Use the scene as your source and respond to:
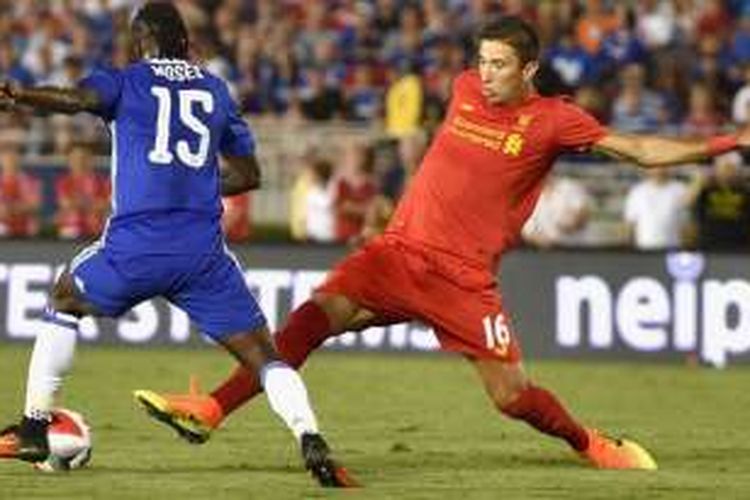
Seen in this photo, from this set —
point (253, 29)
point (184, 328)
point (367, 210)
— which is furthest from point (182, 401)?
point (253, 29)

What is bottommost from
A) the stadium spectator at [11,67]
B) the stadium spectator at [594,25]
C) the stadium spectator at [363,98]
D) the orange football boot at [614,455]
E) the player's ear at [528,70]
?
the stadium spectator at [363,98]

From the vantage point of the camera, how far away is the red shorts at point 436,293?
471 inches

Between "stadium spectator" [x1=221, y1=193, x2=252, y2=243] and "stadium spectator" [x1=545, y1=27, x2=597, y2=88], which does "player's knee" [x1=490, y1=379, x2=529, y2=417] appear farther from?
"stadium spectator" [x1=545, y1=27, x2=597, y2=88]

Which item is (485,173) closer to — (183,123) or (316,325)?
(316,325)

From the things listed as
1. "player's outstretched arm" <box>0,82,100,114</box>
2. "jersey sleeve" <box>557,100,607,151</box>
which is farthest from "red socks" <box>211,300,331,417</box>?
"player's outstretched arm" <box>0,82,100,114</box>

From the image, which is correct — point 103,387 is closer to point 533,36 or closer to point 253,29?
point 533,36

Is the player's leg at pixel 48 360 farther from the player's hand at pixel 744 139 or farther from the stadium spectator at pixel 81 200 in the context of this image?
the stadium spectator at pixel 81 200

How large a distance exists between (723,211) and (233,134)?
32.1ft

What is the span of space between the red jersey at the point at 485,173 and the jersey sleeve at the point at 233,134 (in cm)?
103

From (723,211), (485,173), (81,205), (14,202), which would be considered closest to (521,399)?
(485,173)

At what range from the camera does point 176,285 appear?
1114 centimetres

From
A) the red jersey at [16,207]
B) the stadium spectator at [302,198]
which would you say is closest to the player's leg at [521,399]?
the stadium spectator at [302,198]

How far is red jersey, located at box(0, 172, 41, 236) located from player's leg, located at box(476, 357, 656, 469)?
9.67 metres

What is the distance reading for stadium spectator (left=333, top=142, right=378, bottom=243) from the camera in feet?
69.7
